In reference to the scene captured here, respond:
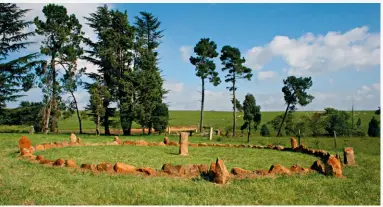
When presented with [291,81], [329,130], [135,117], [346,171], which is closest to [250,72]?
[291,81]

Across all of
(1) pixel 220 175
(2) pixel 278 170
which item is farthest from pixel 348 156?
(1) pixel 220 175

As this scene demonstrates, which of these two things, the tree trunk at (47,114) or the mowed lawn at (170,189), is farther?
the tree trunk at (47,114)

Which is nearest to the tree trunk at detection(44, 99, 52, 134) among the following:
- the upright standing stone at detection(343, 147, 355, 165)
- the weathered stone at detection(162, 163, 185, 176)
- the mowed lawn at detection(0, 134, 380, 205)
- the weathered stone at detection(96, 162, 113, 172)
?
the mowed lawn at detection(0, 134, 380, 205)

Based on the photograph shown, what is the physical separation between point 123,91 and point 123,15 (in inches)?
313

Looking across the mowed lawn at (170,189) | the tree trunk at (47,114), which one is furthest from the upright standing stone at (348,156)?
the tree trunk at (47,114)

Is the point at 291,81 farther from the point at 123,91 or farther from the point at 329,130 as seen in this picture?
the point at 123,91

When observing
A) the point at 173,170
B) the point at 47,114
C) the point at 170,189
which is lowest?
the point at 170,189

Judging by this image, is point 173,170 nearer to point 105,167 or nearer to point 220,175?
point 220,175

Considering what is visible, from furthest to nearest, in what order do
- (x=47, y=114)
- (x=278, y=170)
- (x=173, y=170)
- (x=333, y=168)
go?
1. (x=47, y=114)
2. (x=333, y=168)
3. (x=278, y=170)
4. (x=173, y=170)

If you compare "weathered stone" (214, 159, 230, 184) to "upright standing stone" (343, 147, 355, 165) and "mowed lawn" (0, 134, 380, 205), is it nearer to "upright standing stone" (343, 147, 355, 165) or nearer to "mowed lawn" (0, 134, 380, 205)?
"mowed lawn" (0, 134, 380, 205)

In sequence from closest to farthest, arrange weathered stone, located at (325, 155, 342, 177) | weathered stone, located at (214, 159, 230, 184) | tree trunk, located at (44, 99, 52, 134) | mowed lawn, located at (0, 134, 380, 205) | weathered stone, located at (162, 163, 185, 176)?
mowed lawn, located at (0, 134, 380, 205) < weathered stone, located at (214, 159, 230, 184) < weathered stone, located at (162, 163, 185, 176) < weathered stone, located at (325, 155, 342, 177) < tree trunk, located at (44, 99, 52, 134)

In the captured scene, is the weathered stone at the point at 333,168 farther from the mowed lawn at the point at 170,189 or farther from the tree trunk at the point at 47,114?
the tree trunk at the point at 47,114

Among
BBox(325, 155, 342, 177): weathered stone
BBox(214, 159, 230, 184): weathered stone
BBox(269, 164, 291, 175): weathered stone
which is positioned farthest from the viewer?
BBox(325, 155, 342, 177): weathered stone

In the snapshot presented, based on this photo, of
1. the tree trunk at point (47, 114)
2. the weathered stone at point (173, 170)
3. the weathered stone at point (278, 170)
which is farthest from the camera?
the tree trunk at point (47, 114)
